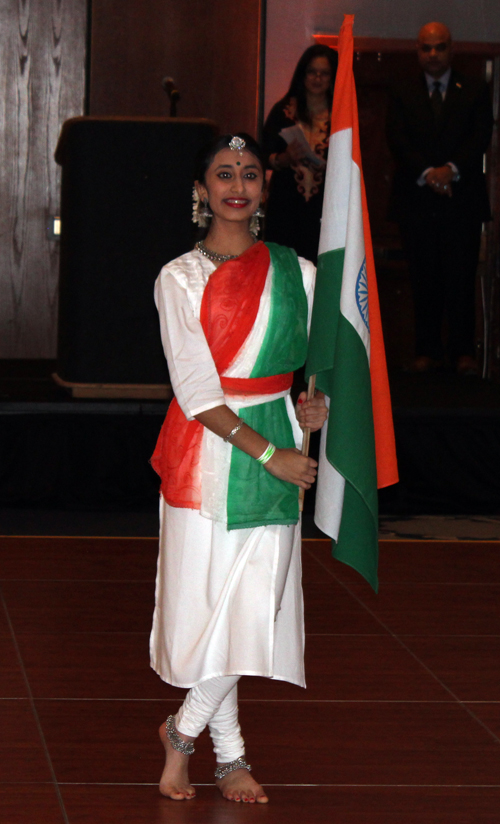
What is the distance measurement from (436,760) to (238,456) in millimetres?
763

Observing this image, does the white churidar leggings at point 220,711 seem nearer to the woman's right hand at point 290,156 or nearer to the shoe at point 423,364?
the woman's right hand at point 290,156

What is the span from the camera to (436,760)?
2.27 m

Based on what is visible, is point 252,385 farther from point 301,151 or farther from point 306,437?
point 301,151

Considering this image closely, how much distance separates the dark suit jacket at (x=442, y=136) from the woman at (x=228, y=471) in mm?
3630

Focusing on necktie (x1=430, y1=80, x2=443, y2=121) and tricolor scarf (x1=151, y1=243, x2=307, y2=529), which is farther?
necktie (x1=430, y1=80, x2=443, y2=121)

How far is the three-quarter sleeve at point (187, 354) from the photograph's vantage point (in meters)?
1.96

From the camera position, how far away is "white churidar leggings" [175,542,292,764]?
202 centimetres

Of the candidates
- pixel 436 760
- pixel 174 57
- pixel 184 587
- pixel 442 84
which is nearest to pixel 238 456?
pixel 184 587

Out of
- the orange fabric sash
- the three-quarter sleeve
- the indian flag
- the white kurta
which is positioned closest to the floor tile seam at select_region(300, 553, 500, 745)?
the indian flag

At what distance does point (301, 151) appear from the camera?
4.84 m

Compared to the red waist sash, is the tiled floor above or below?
below

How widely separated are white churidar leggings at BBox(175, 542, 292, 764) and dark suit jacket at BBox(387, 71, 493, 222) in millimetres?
3841

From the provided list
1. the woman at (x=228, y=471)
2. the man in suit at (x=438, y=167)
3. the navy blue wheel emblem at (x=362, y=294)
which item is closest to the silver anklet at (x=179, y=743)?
the woman at (x=228, y=471)

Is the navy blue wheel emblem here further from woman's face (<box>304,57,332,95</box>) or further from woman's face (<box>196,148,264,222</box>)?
woman's face (<box>304,57,332,95</box>)
